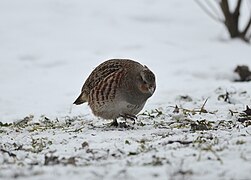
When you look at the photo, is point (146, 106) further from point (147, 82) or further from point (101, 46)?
point (101, 46)

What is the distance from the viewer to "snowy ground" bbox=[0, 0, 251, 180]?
3.90 meters

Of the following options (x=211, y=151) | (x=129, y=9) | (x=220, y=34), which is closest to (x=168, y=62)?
(x=220, y=34)

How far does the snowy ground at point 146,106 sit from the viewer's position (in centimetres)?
390

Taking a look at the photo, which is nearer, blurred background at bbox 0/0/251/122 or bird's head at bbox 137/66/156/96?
bird's head at bbox 137/66/156/96

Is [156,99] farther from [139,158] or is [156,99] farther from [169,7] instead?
[169,7]

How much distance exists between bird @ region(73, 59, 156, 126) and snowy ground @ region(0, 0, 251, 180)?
0.19 meters

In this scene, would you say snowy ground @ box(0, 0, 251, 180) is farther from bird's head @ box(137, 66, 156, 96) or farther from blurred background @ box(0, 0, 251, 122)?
bird's head @ box(137, 66, 156, 96)

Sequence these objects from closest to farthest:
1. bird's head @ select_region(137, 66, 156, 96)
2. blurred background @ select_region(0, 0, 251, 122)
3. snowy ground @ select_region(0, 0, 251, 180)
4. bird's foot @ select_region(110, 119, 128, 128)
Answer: snowy ground @ select_region(0, 0, 251, 180)
bird's head @ select_region(137, 66, 156, 96)
bird's foot @ select_region(110, 119, 128, 128)
blurred background @ select_region(0, 0, 251, 122)

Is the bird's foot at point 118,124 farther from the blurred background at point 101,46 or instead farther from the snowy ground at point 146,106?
the blurred background at point 101,46

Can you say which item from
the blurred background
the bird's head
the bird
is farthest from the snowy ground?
the bird's head

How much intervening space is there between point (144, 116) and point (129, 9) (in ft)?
24.3

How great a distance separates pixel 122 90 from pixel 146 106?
1808 millimetres

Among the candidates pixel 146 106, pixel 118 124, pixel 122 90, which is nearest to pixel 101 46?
pixel 146 106

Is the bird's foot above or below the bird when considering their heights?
below
